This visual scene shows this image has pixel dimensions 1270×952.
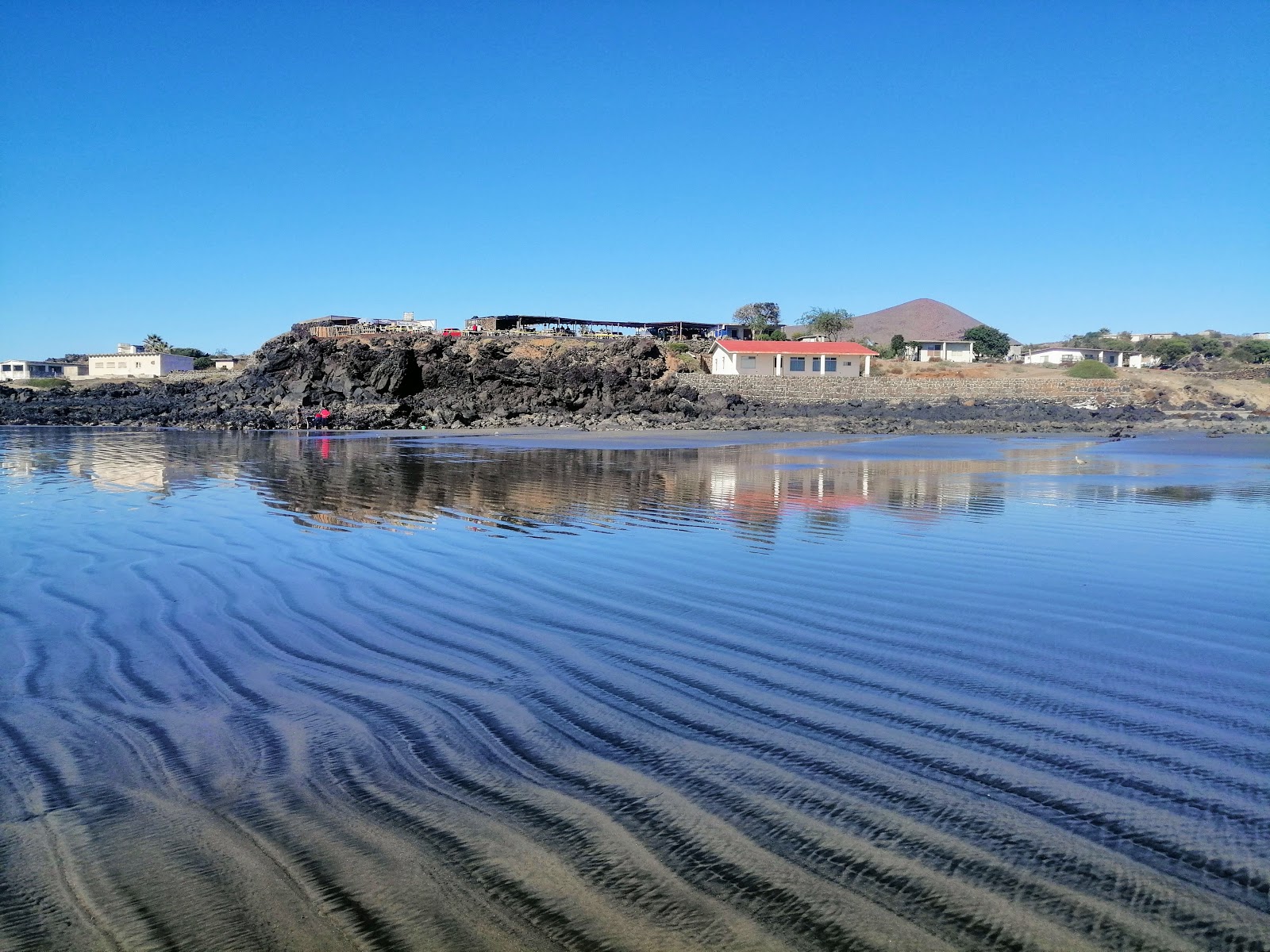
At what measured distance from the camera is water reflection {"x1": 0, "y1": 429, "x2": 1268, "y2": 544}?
40.6 feet

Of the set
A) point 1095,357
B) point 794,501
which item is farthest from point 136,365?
point 794,501

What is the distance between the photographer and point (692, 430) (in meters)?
42.3

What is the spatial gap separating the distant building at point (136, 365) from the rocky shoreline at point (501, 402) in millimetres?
27895

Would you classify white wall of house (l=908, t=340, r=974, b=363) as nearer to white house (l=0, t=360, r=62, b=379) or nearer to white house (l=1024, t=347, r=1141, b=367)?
white house (l=1024, t=347, r=1141, b=367)

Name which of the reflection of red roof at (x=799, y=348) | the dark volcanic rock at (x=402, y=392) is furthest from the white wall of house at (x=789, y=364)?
the dark volcanic rock at (x=402, y=392)

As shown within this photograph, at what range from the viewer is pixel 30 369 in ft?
→ 344

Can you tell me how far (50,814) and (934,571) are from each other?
7.14 m

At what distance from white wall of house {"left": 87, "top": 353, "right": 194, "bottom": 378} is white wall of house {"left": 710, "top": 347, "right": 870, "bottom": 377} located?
6011 centimetres

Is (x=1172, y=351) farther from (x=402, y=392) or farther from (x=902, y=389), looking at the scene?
(x=402, y=392)

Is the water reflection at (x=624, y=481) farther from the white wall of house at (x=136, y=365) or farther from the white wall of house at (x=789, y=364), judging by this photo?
the white wall of house at (x=136, y=365)

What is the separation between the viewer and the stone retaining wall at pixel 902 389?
5828 cm

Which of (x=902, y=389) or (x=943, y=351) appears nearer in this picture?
(x=902, y=389)

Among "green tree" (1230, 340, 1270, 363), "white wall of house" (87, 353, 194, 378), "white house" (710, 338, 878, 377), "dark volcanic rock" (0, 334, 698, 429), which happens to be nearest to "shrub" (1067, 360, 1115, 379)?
"white house" (710, 338, 878, 377)

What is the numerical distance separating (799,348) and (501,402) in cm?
2409
